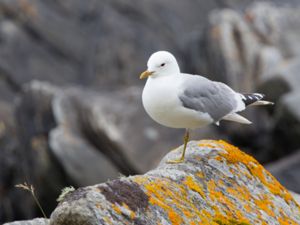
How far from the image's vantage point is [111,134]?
12781 mm

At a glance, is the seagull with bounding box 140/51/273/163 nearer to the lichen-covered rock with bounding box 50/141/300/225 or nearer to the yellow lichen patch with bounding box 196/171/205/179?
the lichen-covered rock with bounding box 50/141/300/225

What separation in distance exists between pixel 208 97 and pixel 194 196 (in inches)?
67.7

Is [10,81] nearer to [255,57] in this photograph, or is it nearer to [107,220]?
[255,57]

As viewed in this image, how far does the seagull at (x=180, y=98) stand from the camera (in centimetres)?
579

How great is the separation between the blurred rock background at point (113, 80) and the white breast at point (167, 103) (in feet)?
20.5

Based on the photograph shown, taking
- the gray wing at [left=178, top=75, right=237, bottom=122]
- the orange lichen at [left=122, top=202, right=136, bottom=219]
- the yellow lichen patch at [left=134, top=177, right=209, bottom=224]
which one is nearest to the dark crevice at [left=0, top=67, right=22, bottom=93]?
the gray wing at [left=178, top=75, right=237, bottom=122]

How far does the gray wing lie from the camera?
5.91m

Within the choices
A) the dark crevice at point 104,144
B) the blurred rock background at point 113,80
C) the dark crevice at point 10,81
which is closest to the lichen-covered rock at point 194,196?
the blurred rock background at point 113,80

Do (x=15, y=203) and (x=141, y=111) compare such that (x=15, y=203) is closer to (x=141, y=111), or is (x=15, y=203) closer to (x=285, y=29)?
(x=141, y=111)

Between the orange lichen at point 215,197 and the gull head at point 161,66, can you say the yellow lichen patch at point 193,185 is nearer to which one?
the orange lichen at point 215,197

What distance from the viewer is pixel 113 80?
17781 millimetres

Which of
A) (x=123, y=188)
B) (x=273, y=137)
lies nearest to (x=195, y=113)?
(x=123, y=188)

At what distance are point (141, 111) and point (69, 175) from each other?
2.18 meters

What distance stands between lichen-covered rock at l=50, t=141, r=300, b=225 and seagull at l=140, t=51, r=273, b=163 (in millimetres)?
256
